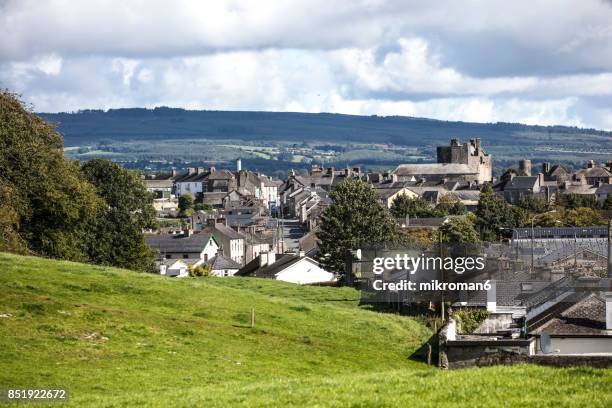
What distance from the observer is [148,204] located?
3199 inches

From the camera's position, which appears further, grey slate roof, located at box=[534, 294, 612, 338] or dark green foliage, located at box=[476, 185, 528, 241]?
dark green foliage, located at box=[476, 185, 528, 241]


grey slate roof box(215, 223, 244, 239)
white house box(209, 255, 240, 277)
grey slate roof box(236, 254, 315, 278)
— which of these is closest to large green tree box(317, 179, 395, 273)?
grey slate roof box(236, 254, 315, 278)

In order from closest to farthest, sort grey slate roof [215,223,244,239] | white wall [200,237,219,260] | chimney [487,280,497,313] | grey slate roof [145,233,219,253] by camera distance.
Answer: chimney [487,280,497,313] → grey slate roof [145,233,219,253] → white wall [200,237,219,260] → grey slate roof [215,223,244,239]

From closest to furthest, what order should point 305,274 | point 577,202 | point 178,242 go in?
point 305,274 < point 178,242 < point 577,202

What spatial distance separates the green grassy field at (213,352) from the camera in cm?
1914

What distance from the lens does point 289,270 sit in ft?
262

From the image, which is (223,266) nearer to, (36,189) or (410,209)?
(36,189)

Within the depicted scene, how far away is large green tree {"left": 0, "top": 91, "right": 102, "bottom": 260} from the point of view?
55.5 meters

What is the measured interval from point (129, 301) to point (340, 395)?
67.3 ft

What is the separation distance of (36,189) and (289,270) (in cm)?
2606

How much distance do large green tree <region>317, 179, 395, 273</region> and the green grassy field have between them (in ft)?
133

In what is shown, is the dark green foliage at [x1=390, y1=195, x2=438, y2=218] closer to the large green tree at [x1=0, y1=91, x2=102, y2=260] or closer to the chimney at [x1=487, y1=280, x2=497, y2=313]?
the large green tree at [x1=0, y1=91, x2=102, y2=260]

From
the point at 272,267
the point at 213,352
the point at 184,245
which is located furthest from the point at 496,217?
the point at 213,352

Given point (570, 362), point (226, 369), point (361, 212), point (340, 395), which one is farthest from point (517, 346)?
point (361, 212)
